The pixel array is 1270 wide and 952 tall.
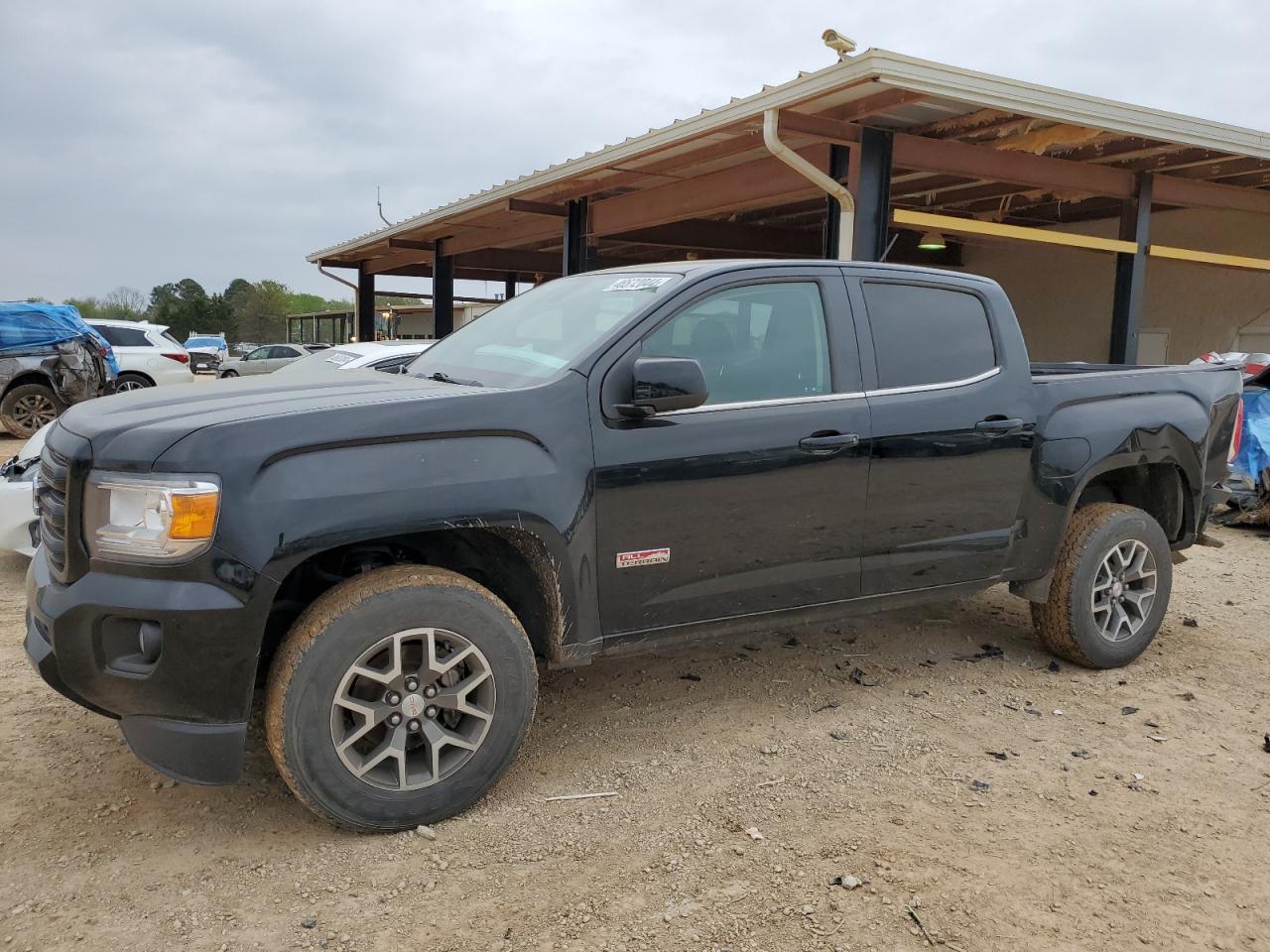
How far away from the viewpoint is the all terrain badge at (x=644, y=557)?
3.30m

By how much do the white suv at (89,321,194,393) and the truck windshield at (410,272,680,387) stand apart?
1273 centimetres

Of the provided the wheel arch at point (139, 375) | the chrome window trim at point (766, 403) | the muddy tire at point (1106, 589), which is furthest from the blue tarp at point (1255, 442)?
the wheel arch at point (139, 375)

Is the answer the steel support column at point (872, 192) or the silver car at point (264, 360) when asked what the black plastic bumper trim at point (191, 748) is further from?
the silver car at point (264, 360)

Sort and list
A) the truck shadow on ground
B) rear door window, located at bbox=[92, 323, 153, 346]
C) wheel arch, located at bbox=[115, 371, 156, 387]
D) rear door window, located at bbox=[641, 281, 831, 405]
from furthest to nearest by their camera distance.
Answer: rear door window, located at bbox=[92, 323, 153, 346] → wheel arch, located at bbox=[115, 371, 156, 387] → rear door window, located at bbox=[641, 281, 831, 405] → the truck shadow on ground

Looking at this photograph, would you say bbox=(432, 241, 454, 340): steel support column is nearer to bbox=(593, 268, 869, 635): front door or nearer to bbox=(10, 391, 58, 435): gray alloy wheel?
bbox=(10, 391, 58, 435): gray alloy wheel

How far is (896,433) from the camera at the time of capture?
151 inches

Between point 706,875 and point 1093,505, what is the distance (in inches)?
115

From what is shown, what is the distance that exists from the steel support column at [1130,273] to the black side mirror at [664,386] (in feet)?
28.5

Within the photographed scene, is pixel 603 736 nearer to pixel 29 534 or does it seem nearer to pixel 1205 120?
pixel 29 534

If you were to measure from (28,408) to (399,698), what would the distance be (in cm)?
1177

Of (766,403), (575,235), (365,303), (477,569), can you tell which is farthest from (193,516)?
(365,303)

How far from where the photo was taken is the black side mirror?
3.15 metres

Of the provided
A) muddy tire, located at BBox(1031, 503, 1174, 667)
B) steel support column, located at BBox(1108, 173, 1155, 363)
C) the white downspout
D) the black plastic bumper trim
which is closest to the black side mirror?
the black plastic bumper trim

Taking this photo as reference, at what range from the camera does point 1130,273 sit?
1027 cm
